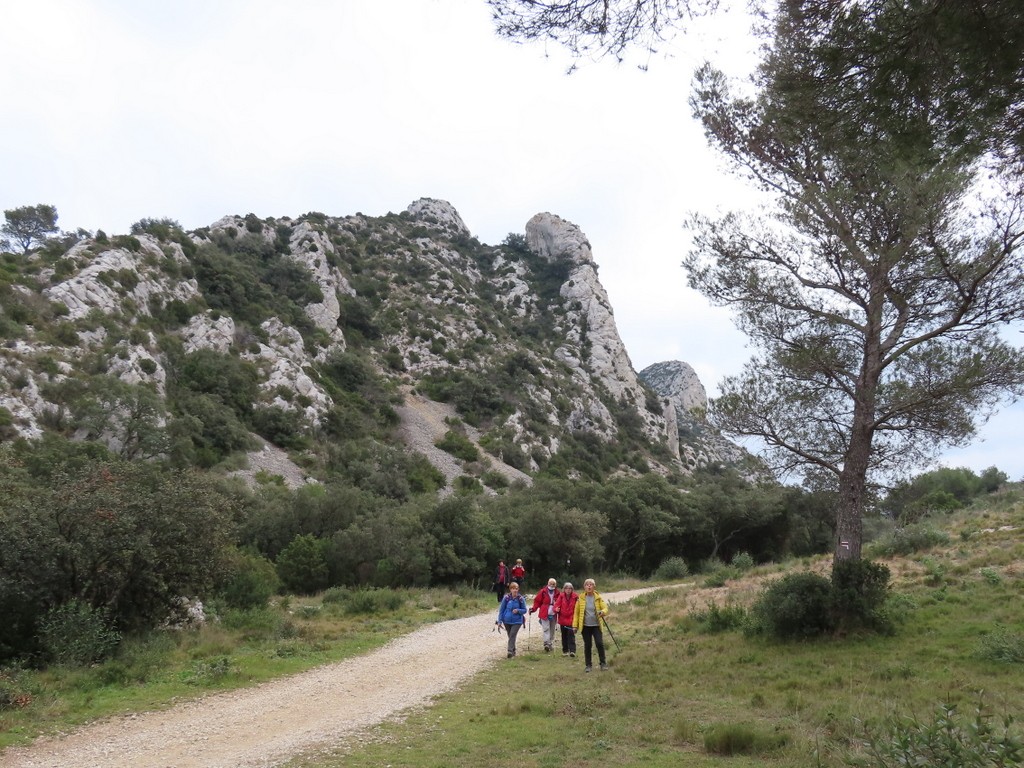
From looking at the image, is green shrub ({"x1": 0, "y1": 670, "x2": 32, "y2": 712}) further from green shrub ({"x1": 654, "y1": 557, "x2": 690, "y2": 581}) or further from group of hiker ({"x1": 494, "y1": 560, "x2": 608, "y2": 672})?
green shrub ({"x1": 654, "y1": 557, "x2": 690, "y2": 581})

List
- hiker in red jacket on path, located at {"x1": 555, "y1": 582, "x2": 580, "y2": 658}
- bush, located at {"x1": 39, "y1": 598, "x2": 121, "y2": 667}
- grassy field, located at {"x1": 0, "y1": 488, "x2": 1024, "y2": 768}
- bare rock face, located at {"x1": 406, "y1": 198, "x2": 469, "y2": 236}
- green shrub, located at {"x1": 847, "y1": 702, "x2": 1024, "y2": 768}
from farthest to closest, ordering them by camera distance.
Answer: bare rock face, located at {"x1": 406, "y1": 198, "x2": 469, "y2": 236} → hiker in red jacket on path, located at {"x1": 555, "y1": 582, "x2": 580, "y2": 658} → bush, located at {"x1": 39, "y1": 598, "x2": 121, "y2": 667} → grassy field, located at {"x1": 0, "y1": 488, "x2": 1024, "y2": 768} → green shrub, located at {"x1": 847, "y1": 702, "x2": 1024, "y2": 768}

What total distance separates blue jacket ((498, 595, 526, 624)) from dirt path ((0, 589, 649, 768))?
2.69 ft

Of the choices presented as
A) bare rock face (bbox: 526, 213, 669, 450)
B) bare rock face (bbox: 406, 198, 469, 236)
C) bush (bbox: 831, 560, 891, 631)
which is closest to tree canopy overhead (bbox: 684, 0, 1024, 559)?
bush (bbox: 831, 560, 891, 631)

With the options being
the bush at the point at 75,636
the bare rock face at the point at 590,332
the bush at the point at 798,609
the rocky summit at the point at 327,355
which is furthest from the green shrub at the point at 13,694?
the bare rock face at the point at 590,332

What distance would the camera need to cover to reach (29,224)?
67312mm

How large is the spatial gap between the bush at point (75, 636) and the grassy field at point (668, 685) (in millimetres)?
423

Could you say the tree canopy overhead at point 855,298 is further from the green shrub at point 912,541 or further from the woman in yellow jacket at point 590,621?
the green shrub at point 912,541

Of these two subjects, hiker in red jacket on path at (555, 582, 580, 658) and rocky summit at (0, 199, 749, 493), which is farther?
rocky summit at (0, 199, 749, 493)

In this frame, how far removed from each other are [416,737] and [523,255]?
96.4 m

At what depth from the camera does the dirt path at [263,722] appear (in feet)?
19.1

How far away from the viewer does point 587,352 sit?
79312mm

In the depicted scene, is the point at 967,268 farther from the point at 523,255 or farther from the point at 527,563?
the point at 523,255

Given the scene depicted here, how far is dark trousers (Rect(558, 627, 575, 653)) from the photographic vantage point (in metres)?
11.1

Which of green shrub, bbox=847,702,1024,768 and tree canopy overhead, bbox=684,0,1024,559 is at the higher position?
tree canopy overhead, bbox=684,0,1024,559
